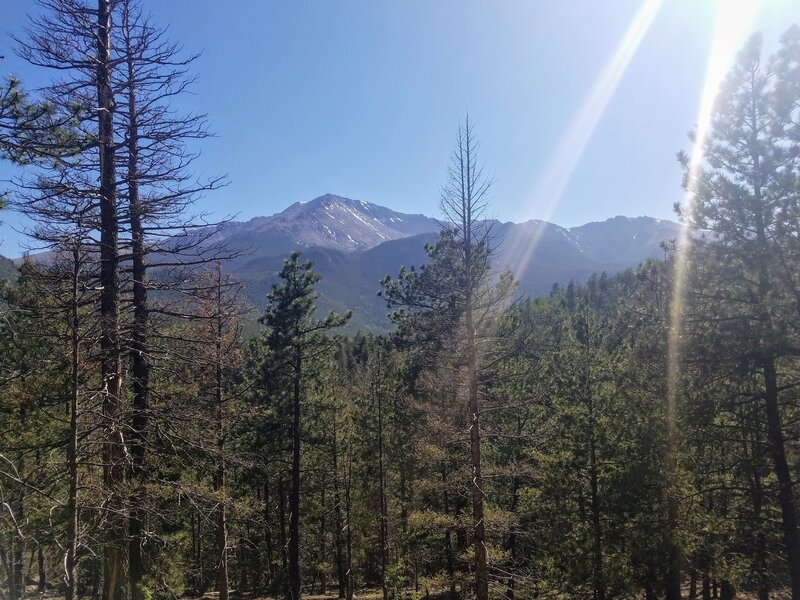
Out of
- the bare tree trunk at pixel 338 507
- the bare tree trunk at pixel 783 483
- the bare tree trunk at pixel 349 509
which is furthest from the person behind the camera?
the bare tree trunk at pixel 338 507

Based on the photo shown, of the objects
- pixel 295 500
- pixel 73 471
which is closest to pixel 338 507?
pixel 295 500

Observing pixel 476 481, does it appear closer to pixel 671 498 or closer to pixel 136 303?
pixel 671 498

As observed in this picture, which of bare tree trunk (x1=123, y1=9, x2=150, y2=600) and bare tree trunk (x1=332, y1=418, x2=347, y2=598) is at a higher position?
bare tree trunk (x1=123, y1=9, x2=150, y2=600)

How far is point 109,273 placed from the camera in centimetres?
837

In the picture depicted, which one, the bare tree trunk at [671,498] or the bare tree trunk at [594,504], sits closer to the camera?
the bare tree trunk at [671,498]

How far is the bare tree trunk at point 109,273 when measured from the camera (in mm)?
7797

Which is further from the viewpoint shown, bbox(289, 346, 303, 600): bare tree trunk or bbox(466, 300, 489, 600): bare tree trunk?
bbox(289, 346, 303, 600): bare tree trunk

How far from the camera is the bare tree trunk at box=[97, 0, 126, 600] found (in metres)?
7.80

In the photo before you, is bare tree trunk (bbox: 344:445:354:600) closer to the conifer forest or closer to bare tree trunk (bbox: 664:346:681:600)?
the conifer forest

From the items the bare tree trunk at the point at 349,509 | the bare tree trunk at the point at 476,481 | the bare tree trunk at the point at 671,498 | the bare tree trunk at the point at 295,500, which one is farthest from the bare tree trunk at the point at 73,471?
the bare tree trunk at the point at 349,509

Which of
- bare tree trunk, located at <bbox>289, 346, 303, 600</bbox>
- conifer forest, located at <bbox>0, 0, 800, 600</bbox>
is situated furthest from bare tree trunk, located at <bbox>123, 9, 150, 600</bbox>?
bare tree trunk, located at <bbox>289, 346, 303, 600</bbox>

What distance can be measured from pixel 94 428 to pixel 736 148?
39.6ft

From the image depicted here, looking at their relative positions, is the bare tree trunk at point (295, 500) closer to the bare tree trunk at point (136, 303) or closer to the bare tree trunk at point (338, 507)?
the bare tree trunk at point (338, 507)

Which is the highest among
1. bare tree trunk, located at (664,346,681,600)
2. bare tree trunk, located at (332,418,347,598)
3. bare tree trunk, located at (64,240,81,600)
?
bare tree trunk, located at (64,240,81,600)
